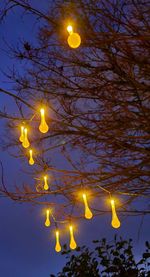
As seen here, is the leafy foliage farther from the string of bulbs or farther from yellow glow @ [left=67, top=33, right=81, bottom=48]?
yellow glow @ [left=67, top=33, right=81, bottom=48]

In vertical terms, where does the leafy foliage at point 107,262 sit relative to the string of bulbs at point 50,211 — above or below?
below

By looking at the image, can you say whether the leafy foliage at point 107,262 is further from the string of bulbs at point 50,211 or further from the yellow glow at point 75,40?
the yellow glow at point 75,40

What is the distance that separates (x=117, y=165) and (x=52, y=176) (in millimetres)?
811

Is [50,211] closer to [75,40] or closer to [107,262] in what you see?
[107,262]

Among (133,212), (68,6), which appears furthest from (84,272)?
(68,6)

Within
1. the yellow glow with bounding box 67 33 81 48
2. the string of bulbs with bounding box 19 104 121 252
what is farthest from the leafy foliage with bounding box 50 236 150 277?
the yellow glow with bounding box 67 33 81 48

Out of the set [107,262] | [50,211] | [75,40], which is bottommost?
[107,262]

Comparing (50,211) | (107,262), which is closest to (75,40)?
(107,262)

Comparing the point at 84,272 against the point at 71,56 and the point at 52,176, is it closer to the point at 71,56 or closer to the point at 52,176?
the point at 52,176

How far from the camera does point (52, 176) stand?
392cm

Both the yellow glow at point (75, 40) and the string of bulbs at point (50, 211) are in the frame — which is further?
the string of bulbs at point (50, 211)

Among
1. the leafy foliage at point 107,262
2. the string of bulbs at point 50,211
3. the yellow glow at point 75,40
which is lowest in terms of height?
the leafy foliage at point 107,262

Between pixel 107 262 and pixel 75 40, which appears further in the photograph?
pixel 107 262

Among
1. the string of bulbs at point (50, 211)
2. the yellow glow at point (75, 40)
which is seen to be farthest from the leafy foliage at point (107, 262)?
the yellow glow at point (75, 40)
